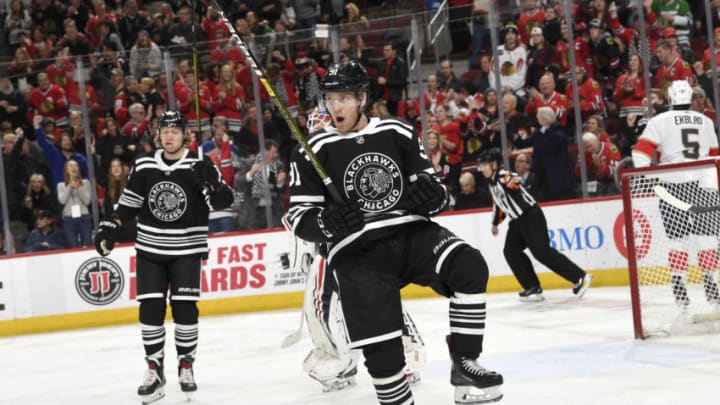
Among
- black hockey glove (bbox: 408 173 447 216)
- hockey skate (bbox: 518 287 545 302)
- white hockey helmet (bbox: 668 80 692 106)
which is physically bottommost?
hockey skate (bbox: 518 287 545 302)

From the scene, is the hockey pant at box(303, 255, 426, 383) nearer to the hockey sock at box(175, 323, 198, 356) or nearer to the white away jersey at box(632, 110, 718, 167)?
the hockey sock at box(175, 323, 198, 356)

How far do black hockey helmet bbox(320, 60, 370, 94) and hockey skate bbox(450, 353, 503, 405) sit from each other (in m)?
1.04

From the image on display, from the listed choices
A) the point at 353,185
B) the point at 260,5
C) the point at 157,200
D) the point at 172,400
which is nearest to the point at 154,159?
the point at 157,200

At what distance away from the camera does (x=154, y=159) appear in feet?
18.7

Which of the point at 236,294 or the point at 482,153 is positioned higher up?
the point at 482,153

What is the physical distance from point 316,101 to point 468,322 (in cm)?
682

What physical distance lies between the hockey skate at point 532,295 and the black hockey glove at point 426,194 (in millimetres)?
5468

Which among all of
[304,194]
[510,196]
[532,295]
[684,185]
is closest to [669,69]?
[510,196]

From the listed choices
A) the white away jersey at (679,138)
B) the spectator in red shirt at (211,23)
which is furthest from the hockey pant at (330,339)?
the spectator in red shirt at (211,23)

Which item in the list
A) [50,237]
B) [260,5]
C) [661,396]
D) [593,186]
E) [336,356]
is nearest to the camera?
[661,396]

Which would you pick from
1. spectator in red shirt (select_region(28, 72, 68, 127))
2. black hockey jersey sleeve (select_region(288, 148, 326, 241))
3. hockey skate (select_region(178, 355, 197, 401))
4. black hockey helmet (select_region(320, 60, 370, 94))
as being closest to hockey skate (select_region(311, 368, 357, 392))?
hockey skate (select_region(178, 355, 197, 401))

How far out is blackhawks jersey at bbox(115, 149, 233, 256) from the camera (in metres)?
5.61

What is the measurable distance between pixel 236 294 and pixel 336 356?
5.21 m

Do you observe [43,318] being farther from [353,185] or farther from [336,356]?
[353,185]
